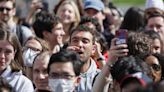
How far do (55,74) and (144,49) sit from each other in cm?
116

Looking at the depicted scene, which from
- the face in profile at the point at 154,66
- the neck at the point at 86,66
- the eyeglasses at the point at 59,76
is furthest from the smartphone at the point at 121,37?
the neck at the point at 86,66

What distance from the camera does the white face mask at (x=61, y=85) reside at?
Result: 6559 mm

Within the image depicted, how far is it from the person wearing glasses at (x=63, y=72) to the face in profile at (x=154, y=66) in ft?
2.12

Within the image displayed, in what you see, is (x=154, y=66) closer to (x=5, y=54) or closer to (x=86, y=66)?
(x=86, y=66)

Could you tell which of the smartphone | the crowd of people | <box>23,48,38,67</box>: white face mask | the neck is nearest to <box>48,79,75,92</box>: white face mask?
→ the crowd of people

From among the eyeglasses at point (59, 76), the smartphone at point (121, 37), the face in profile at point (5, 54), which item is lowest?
the face in profile at point (5, 54)

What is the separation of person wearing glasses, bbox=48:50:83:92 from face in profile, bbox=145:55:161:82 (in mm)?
645

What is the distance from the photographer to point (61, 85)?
6.55 m

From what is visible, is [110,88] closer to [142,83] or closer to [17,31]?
[142,83]

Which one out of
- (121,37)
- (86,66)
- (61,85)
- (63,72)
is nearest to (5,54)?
(86,66)

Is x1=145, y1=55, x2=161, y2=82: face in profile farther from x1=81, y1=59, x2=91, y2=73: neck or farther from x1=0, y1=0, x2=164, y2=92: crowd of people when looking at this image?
x1=81, y1=59, x2=91, y2=73: neck

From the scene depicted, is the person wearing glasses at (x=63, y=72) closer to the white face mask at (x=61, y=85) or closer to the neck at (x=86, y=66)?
the white face mask at (x=61, y=85)

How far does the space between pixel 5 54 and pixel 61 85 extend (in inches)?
47.6

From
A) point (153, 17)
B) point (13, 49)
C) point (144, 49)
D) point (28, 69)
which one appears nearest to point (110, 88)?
point (144, 49)
